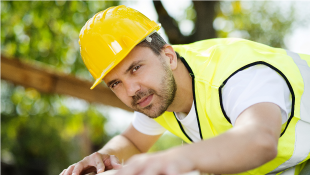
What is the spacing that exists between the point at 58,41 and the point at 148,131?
3.46m

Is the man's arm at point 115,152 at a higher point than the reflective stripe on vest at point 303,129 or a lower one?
lower

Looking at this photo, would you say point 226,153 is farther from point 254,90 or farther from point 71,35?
point 71,35

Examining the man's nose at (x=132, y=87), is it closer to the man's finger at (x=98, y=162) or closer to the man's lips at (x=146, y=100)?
the man's lips at (x=146, y=100)

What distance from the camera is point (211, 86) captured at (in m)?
1.52

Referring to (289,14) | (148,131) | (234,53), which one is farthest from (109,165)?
(289,14)

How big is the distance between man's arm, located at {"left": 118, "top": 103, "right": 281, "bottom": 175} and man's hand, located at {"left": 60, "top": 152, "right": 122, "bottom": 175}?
2.60ft

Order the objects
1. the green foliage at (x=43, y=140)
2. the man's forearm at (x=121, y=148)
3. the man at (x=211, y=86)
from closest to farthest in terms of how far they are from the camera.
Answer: the man at (x=211, y=86) → the man's forearm at (x=121, y=148) → the green foliage at (x=43, y=140)

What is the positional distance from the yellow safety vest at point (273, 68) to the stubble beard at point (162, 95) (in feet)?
0.51

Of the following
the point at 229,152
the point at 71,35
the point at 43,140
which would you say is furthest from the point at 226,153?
the point at 43,140

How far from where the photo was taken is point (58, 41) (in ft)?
16.7

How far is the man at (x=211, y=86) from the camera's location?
1097 millimetres

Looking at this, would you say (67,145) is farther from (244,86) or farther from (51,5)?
(244,86)

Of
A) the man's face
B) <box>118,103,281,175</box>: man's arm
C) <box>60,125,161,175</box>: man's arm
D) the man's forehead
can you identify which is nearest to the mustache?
the man's face

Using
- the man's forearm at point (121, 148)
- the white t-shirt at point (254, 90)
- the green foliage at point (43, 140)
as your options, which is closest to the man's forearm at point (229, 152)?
the white t-shirt at point (254, 90)
